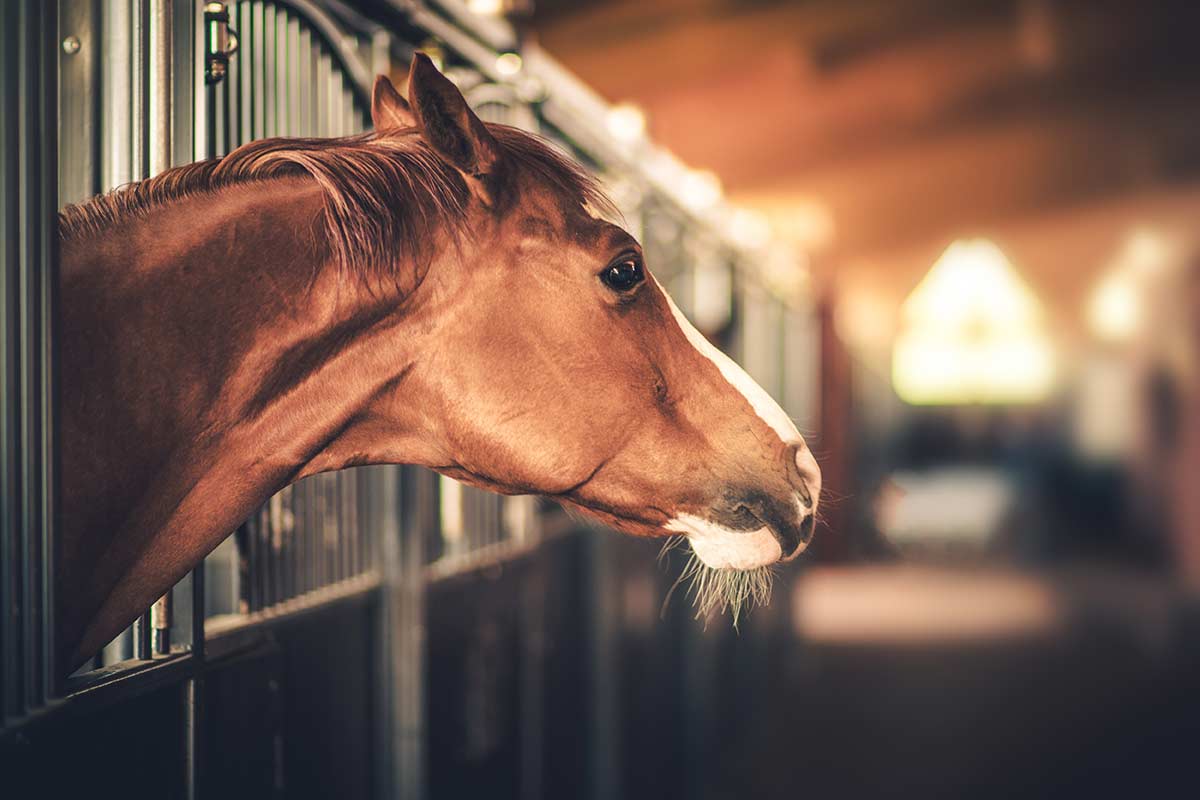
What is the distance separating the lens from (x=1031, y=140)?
43.4ft

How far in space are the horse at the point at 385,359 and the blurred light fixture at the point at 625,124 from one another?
190 cm

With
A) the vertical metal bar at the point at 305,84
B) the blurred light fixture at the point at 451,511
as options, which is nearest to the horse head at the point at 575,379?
the vertical metal bar at the point at 305,84

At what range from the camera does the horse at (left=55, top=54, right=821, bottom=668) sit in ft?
3.52

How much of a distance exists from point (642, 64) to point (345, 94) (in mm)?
6404

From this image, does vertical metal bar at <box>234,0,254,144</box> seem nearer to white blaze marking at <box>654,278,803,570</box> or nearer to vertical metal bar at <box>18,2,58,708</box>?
vertical metal bar at <box>18,2,58,708</box>

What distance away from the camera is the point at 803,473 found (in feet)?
4.66

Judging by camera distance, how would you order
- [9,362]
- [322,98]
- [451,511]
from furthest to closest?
1. [451,511]
2. [322,98]
3. [9,362]

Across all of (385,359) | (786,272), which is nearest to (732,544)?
(385,359)

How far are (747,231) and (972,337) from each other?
13.8 metres

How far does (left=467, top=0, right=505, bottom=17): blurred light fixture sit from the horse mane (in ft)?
3.61

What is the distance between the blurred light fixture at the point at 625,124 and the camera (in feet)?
10.5

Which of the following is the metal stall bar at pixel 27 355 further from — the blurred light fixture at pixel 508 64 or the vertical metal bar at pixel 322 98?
the blurred light fixture at pixel 508 64

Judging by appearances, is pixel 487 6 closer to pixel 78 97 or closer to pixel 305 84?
pixel 305 84

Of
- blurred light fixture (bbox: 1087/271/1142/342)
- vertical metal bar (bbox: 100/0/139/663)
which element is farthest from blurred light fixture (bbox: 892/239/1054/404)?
vertical metal bar (bbox: 100/0/139/663)
